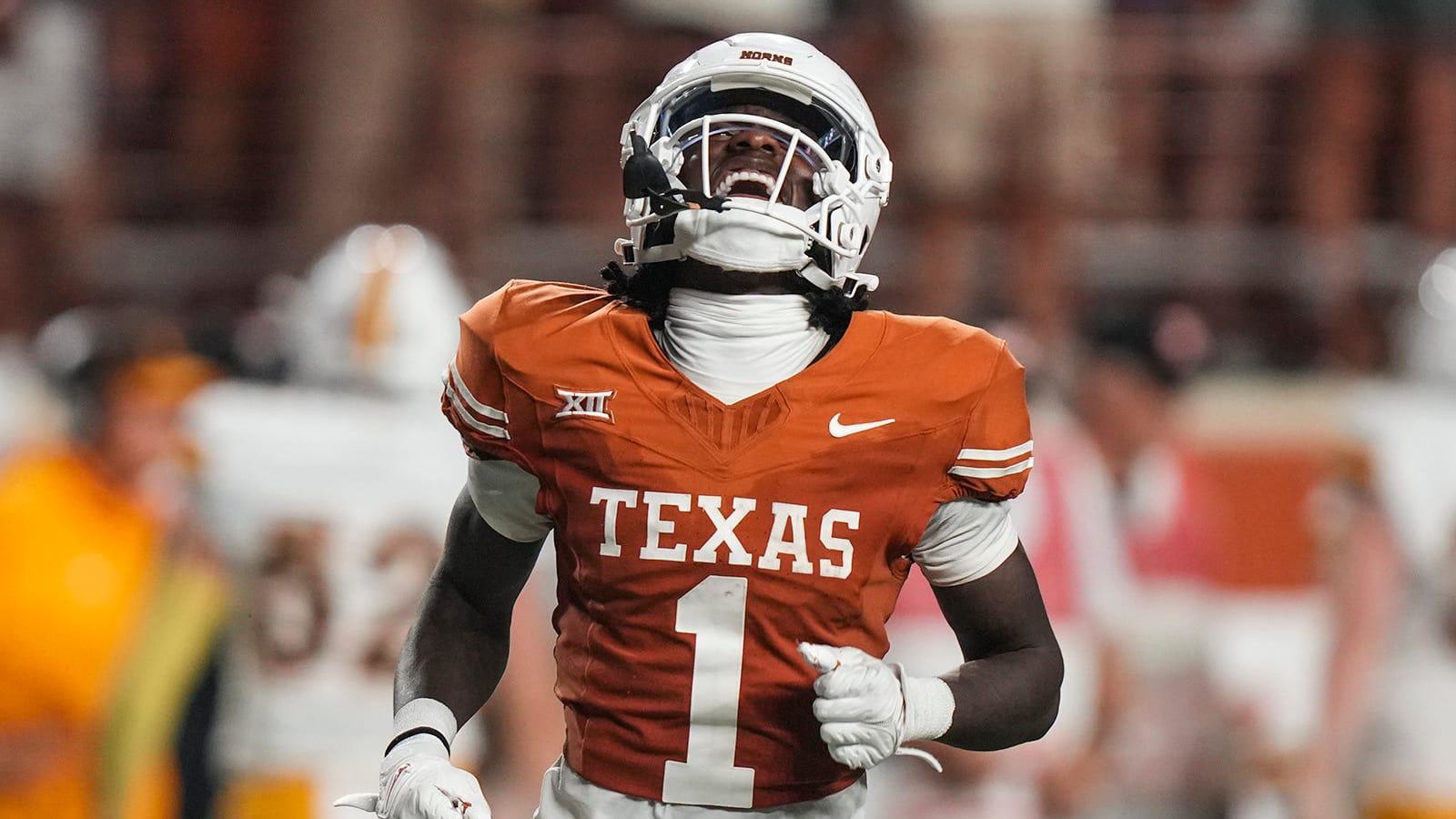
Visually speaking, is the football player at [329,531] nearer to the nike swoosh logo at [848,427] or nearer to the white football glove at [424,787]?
the white football glove at [424,787]

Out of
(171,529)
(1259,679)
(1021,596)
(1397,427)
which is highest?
(1021,596)

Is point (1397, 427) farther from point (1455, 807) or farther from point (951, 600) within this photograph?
point (951, 600)

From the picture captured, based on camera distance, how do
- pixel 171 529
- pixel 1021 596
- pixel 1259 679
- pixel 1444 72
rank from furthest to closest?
pixel 1444 72 → pixel 1259 679 → pixel 171 529 → pixel 1021 596

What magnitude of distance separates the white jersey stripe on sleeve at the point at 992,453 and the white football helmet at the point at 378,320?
2267 mm

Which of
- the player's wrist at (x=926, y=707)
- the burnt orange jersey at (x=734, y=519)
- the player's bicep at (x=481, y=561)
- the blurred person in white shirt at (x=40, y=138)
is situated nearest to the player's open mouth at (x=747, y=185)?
the burnt orange jersey at (x=734, y=519)

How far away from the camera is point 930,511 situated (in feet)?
7.29

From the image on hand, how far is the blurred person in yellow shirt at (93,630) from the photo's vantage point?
480 centimetres

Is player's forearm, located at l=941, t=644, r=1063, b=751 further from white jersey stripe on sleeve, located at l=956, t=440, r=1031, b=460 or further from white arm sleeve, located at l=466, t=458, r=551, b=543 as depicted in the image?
white arm sleeve, located at l=466, t=458, r=551, b=543

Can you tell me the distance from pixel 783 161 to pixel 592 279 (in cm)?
397

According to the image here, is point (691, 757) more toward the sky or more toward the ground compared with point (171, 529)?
more toward the sky

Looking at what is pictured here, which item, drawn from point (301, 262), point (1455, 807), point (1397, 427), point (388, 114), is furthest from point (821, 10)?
point (1455, 807)

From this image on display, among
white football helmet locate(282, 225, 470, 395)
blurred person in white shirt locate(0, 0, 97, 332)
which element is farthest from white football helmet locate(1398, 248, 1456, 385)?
blurred person in white shirt locate(0, 0, 97, 332)

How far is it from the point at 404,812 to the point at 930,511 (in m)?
0.64

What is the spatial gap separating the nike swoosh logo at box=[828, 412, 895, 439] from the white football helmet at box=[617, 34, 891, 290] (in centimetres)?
19
